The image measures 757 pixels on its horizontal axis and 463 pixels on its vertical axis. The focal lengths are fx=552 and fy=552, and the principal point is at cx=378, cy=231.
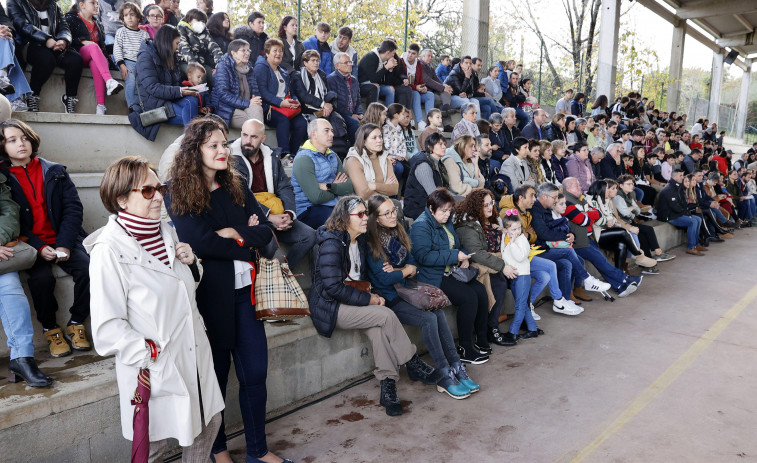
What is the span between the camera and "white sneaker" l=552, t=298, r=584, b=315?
6.28m

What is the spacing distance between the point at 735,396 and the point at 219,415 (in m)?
3.81

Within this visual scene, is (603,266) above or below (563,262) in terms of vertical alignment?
below

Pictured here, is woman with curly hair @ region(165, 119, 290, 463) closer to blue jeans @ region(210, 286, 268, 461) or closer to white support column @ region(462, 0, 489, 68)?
blue jeans @ region(210, 286, 268, 461)

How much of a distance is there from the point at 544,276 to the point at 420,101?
4.77 metres

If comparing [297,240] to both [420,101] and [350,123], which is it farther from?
[420,101]

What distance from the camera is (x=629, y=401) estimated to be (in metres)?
4.10

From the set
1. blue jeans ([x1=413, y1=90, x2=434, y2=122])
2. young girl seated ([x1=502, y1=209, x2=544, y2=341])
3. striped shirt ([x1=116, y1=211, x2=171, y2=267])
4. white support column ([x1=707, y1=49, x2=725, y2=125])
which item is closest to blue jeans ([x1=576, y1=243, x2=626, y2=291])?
young girl seated ([x1=502, y1=209, x2=544, y2=341])

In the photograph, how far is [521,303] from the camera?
555 cm

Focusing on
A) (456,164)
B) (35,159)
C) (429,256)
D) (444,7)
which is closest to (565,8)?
(444,7)

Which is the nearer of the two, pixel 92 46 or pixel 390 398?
pixel 390 398

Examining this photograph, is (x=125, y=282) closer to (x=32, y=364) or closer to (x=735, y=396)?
(x=32, y=364)

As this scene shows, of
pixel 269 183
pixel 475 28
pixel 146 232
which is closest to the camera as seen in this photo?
pixel 146 232

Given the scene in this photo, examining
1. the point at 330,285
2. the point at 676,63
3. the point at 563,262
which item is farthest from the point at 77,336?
the point at 676,63

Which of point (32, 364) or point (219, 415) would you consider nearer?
point (219, 415)
